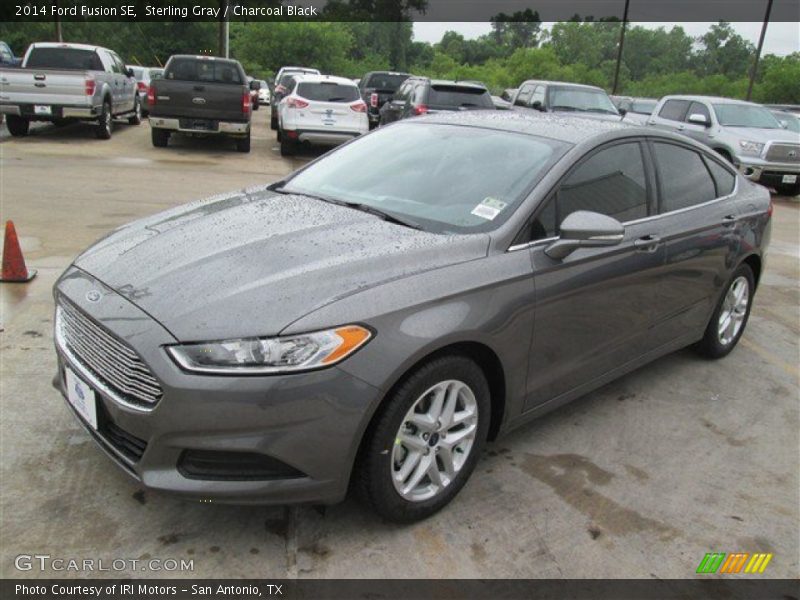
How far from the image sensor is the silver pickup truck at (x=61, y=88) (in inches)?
524

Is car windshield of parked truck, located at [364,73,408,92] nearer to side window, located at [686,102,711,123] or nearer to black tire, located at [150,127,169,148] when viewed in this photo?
black tire, located at [150,127,169,148]

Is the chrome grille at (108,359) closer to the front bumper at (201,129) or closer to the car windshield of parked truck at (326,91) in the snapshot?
the front bumper at (201,129)

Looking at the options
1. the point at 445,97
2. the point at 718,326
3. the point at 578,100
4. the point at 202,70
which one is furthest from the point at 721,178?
the point at 202,70

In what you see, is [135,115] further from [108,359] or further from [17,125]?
[108,359]

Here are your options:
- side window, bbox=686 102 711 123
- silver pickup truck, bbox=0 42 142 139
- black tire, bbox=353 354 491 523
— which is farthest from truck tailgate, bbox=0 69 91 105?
black tire, bbox=353 354 491 523

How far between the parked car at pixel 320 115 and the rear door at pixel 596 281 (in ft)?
35.9

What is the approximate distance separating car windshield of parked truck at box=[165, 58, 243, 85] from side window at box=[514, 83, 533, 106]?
21.3 feet

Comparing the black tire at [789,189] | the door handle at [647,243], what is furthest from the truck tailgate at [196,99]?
the door handle at [647,243]

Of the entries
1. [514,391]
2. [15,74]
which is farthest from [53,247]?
[15,74]

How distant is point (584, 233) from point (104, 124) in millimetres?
14341

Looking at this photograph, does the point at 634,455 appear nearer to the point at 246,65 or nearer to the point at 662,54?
the point at 246,65

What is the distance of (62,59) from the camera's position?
1468 centimetres

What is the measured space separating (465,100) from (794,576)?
456 inches

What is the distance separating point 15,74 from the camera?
13.2 meters
